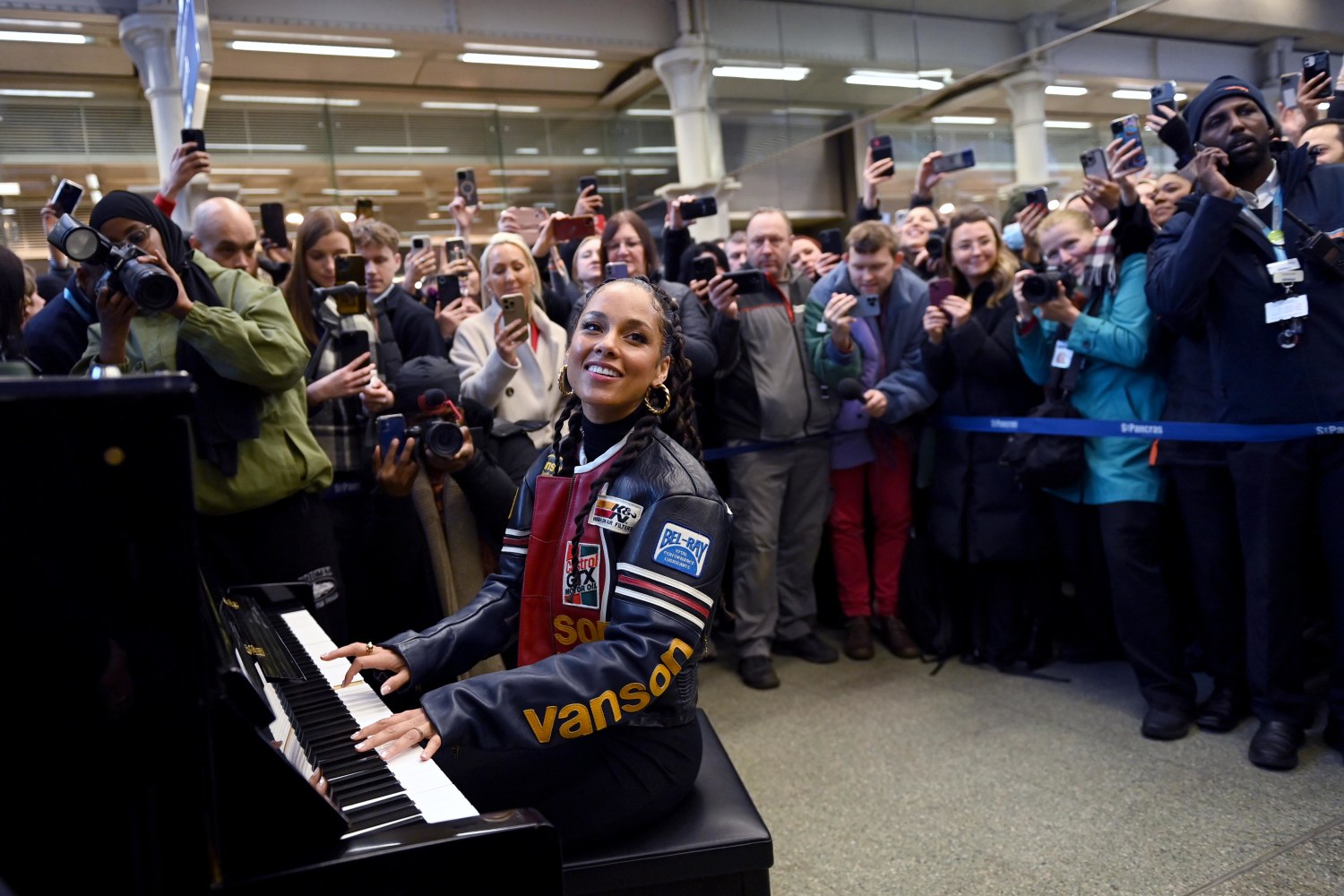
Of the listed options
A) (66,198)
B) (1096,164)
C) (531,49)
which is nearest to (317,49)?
(531,49)

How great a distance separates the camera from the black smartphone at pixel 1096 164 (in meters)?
2.87

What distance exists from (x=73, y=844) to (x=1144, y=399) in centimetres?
291

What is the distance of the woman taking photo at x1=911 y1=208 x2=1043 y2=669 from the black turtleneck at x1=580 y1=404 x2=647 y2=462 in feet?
6.75

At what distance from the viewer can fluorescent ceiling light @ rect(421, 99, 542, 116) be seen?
10.2 m

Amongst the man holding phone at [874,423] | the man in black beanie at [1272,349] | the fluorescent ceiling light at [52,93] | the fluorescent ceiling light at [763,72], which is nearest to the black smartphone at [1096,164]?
the man in black beanie at [1272,349]

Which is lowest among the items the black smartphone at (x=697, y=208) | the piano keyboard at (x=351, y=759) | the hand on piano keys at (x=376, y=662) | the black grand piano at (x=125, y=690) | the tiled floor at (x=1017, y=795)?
the tiled floor at (x=1017, y=795)

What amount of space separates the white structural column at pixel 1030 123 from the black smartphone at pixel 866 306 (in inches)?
142

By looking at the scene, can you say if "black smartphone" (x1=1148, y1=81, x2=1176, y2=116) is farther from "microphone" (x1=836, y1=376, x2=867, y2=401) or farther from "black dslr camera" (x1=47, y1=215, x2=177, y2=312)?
"black dslr camera" (x1=47, y1=215, x2=177, y2=312)

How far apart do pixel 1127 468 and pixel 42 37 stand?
8698mm

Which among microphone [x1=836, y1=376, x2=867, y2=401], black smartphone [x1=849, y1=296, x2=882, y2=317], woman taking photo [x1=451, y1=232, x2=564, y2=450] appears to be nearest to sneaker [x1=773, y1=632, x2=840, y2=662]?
microphone [x1=836, y1=376, x2=867, y2=401]

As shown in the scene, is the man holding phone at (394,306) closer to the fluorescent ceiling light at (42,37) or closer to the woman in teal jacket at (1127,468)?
the woman in teal jacket at (1127,468)

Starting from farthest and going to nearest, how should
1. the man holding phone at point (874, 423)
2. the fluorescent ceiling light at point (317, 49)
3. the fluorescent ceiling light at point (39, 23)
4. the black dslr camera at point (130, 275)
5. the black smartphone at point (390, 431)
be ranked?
the fluorescent ceiling light at point (317, 49)
the fluorescent ceiling light at point (39, 23)
the man holding phone at point (874, 423)
the black smartphone at point (390, 431)
the black dslr camera at point (130, 275)

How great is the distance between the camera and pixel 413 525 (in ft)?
8.88

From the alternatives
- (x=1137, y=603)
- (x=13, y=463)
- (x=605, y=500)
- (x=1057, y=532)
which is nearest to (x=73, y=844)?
(x=13, y=463)
